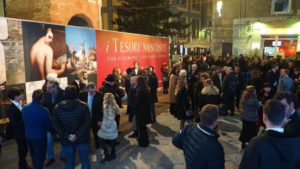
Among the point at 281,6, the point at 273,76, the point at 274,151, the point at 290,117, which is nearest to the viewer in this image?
the point at 274,151

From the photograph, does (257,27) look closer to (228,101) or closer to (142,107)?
(228,101)

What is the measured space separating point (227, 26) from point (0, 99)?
726 inches

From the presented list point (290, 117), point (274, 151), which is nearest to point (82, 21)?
point (290, 117)

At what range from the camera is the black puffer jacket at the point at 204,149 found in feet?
8.39

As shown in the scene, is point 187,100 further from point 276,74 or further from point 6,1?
point 6,1

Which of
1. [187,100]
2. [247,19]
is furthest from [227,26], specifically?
[187,100]

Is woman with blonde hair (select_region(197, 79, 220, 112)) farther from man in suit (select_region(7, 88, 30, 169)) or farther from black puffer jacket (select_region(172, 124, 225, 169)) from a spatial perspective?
man in suit (select_region(7, 88, 30, 169))

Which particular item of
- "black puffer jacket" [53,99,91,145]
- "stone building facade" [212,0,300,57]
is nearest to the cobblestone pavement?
"black puffer jacket" [53,99,91,145]

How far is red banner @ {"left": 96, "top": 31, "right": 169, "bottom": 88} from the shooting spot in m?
9.32

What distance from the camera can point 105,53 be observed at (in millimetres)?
9508

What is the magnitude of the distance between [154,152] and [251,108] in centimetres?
244

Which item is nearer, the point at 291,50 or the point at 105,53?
the point at 105,53

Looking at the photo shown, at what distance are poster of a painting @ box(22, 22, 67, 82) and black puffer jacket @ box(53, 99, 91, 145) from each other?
3.31 meters

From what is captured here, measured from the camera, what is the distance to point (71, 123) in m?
3.81
